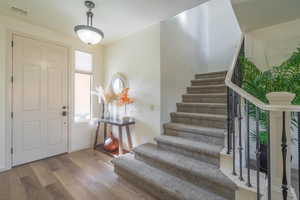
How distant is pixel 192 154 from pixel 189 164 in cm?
24

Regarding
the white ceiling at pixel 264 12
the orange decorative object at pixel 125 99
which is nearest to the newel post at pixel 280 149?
the white ceiling at pixel 264 12

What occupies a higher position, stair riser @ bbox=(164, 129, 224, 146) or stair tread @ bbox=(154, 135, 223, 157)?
stair riser @ bbox=(164, 129, 224, 146)

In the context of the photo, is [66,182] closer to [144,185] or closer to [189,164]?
[144,185]

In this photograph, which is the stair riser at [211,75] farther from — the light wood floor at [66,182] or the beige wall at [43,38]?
the light wood floor at [66,182]

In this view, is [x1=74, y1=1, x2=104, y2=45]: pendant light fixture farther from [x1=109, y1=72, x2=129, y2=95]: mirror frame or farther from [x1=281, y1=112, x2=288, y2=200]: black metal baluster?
[x1=281, y1=112, x2=288, y2=200]: black metal baluster

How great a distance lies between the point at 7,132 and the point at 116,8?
280cm

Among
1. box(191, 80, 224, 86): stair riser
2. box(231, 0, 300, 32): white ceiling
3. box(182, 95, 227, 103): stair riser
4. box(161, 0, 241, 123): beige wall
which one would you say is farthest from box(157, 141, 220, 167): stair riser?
box(231, 0, 300, 32): white ceiling

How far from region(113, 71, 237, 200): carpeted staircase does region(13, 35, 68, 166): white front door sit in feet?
5.50

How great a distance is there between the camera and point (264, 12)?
6.23ft

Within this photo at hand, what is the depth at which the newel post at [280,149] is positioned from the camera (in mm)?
1089

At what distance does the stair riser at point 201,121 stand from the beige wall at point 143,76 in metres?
0.41

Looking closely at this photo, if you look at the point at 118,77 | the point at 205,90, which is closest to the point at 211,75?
the point at 205,90

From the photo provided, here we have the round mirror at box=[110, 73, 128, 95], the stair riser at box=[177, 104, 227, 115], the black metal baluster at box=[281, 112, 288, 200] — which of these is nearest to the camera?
the black metal baluster at box=[281, 112, 288, 200]

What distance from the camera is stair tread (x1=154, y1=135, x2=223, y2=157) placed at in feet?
6.31
